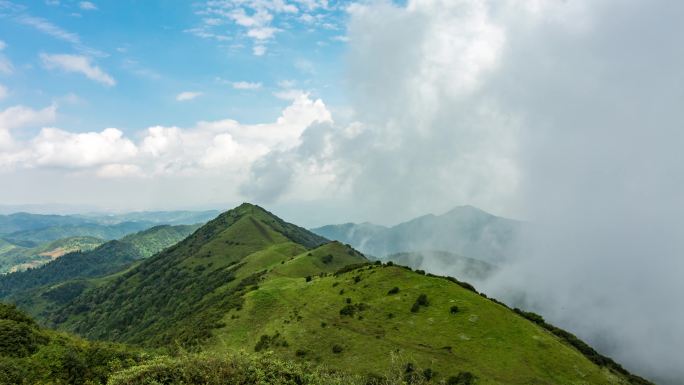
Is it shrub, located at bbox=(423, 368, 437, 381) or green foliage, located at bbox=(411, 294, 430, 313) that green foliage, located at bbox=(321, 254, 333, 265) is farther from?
shrub, located at bbox=(423, 368, 437, 381)

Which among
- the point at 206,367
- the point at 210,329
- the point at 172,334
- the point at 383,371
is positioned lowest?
the point at 172,334

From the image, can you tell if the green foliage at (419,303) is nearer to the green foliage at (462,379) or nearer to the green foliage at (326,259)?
the green foliage at (462,379)

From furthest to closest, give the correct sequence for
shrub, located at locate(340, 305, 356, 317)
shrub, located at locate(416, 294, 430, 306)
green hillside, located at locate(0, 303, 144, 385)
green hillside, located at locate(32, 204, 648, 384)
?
shrub, located at locate(340, 305, 356, 317)
shrub, located at locate(416, 294, 430, 306)
green hillside, located at locate(32, 204, 648, 384)
green hillside, located at locate(0, 303, 144, 385)

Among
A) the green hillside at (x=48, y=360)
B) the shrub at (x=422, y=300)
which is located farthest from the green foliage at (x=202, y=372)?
the shrub at (x=422, y=300)

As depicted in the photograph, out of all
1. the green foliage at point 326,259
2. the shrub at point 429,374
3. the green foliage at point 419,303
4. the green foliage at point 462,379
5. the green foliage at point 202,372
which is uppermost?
the green foliage at point 326,259

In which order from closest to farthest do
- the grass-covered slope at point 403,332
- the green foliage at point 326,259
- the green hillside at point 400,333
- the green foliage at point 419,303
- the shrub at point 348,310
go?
1. the green hillside at point 400,333
2. the grass-covered slope at point 403,332
3. the green foliage at point 419,303
4. the shrub at point 348,310
5. the green foliage at point 326,259

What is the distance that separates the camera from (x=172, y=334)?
129 meters

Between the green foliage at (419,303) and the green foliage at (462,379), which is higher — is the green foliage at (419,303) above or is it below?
above

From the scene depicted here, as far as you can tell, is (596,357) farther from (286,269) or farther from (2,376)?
(286,269)

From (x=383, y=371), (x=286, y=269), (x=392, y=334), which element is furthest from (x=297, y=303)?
(x=286, y=269)

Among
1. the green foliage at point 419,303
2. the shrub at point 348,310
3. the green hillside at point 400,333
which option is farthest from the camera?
the shrub at point 348,310

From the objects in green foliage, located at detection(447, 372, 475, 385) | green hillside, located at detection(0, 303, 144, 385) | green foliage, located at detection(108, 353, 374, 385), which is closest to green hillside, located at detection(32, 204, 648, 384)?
green foliage, located at detection(447, 372, 475, 385)

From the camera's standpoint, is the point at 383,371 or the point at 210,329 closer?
the point at 383,371

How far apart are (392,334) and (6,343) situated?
64912mm
